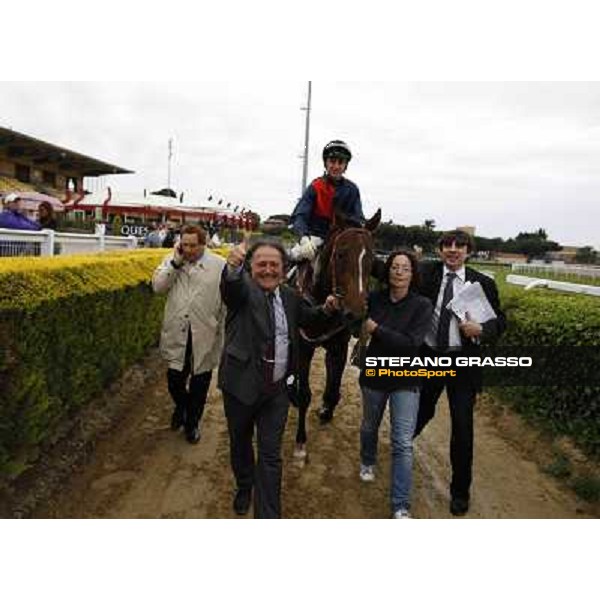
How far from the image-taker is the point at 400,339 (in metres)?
3.31

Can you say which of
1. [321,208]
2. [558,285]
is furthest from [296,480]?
[558,285]

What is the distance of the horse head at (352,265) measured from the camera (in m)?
3.58

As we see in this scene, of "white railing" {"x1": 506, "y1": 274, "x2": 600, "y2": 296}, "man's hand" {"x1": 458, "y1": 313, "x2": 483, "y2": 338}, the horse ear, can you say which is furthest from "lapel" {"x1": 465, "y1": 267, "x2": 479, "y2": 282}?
"white railing" {"x1": 506, "y1": 274, "x2": 600, "y2": 296}

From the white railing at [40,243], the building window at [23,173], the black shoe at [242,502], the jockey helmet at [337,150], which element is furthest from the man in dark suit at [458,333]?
→ the building window at [23,173]

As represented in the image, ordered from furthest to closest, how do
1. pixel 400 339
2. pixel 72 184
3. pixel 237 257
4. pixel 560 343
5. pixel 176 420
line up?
pixel 72 184 < pixel 176 420 < pixel 560 343 < pixel 400 339 < pixel 237 257

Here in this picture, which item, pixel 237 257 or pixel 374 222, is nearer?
pixel 237 257

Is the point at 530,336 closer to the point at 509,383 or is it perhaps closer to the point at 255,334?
the point at 509,383

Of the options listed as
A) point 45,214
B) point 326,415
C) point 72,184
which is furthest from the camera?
point 72,184

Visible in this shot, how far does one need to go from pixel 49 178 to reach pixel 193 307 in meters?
4.81

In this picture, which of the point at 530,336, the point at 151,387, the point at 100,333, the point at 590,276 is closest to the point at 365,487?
the point at 530,336

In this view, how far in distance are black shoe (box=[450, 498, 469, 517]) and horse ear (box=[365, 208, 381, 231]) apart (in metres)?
2.11

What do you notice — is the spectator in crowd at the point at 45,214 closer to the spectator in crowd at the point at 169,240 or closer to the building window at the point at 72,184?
the building window at the point at 72,184

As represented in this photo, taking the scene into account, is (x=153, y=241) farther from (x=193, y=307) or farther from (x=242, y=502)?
(x=242, y=502)

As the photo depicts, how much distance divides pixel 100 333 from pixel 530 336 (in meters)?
3.78
